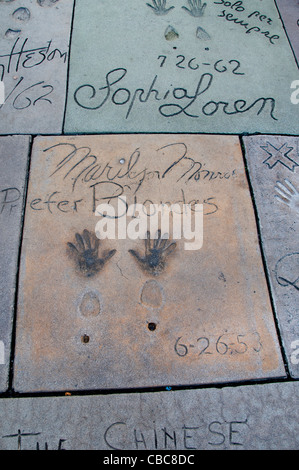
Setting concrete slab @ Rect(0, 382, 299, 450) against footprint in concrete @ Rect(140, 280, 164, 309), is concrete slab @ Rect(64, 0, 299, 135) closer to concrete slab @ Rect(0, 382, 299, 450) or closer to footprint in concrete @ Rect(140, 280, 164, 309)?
footprint in concrete @ Rect(140, 280, 164, 309)

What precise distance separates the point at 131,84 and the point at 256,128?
933mm

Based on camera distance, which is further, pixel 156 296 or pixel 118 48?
pixel 118 48

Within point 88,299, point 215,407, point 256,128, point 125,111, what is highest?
point 125,111

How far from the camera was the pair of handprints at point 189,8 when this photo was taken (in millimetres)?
2846

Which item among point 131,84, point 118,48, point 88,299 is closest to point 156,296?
point 88,299

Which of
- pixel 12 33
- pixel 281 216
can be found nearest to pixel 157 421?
pixel 281 216

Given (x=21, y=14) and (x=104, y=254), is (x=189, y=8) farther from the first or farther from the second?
(x=104, y=254)

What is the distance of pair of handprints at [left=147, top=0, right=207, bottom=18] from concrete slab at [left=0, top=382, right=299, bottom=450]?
2869 mm

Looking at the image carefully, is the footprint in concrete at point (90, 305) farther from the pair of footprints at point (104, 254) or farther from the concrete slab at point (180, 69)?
the concrete slab at point (180, 69)

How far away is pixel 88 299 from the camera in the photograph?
1738 mm

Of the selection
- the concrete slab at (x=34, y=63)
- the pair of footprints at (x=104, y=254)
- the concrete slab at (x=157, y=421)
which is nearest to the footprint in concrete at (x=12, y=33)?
the concrete slab at (x=34, y=63)

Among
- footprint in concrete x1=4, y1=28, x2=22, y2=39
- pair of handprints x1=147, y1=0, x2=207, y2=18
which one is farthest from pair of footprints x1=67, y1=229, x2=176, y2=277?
pair of handprints x1=147, y1=0, x2=207, y2=18

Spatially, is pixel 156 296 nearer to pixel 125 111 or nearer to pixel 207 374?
pixel 207 374

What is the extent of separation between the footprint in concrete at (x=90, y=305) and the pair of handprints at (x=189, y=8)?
244 cm
